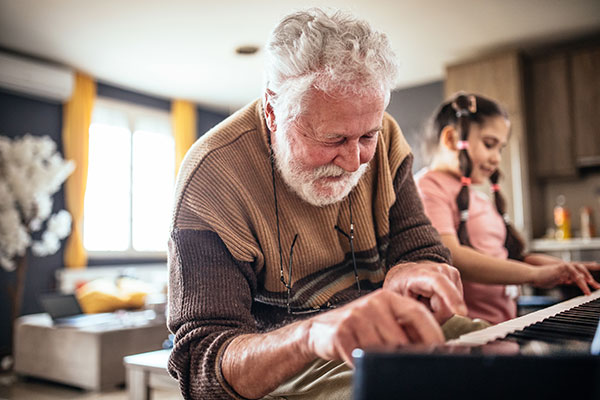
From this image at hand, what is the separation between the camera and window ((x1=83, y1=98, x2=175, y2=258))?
242 inches

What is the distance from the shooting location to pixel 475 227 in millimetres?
1915

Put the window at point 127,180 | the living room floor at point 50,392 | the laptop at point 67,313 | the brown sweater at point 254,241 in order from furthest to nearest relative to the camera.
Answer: the window at point 127,180 < the laptop at point 67,313 < the living room floor at point 50,392 < the brown sweater at point 254,241

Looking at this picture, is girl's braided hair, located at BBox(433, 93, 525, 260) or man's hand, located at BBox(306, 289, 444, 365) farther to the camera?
girl's braided hair, located at BBox(433, 93, 525, 260)

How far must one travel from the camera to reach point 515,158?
5320mm

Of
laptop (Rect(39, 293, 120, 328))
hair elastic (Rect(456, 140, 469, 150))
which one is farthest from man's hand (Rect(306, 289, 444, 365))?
laptop (Rect(39, 293, 120, 328))

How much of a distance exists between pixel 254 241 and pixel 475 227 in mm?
1125

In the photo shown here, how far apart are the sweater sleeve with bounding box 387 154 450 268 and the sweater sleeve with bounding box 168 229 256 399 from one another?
15.8 inches

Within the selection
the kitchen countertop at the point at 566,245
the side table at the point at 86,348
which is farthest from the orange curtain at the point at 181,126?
the kitchen countertop at the point at 566,245

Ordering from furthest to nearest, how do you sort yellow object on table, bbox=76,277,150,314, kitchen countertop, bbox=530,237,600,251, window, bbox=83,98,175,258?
1. window, bbox=83,98,175,258
2. kitchen countertop, bbox=530,237,600,251
3. yellow object on table, bbox=76,277,150,314

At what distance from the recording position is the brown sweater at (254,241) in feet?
2.97

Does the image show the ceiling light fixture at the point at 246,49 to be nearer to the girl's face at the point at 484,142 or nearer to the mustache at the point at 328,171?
the girl's face at the point at 484,142

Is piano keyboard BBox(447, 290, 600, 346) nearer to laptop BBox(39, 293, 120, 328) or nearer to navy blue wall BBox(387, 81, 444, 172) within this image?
laptop BBox(39, 293, 120, 328)

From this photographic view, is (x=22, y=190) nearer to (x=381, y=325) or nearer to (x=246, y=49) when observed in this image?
(x=246, y=49)

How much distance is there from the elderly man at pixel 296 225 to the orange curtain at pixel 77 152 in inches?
203
